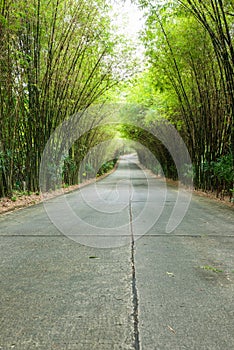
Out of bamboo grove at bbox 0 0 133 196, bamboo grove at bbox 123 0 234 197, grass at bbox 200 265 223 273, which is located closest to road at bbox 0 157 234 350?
grass at bbox 200 265 223 273

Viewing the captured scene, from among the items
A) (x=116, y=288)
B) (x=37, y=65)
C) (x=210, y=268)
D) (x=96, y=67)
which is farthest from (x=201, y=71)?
(x=116, y=288)

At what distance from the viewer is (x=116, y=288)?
2.11 m

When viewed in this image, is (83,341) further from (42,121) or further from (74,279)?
(42,121)

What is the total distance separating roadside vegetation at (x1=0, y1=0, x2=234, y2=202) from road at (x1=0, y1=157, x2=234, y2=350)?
133 inches

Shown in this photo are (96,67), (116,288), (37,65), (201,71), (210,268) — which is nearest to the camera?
(116,288)

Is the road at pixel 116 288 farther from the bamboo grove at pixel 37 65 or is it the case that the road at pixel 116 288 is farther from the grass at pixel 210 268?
the bamboo grove at pixel 37 65

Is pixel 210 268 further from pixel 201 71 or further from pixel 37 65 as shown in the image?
pixel 201 71

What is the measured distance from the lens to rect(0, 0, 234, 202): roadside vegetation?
6309mm

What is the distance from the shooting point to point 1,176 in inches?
265

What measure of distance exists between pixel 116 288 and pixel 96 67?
29.1 feet

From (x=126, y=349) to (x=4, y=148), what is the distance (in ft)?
19.4

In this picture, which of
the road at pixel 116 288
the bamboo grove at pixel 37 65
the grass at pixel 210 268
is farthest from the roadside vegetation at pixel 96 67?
the grass at pixel 210 268

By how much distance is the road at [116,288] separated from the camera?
1501 millimetres

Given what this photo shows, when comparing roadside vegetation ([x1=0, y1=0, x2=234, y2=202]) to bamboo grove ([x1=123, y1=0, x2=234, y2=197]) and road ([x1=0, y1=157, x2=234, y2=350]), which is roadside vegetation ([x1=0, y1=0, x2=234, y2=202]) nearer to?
bamboo grove ([x1=123, y1=0, x2=234, y2=197])
